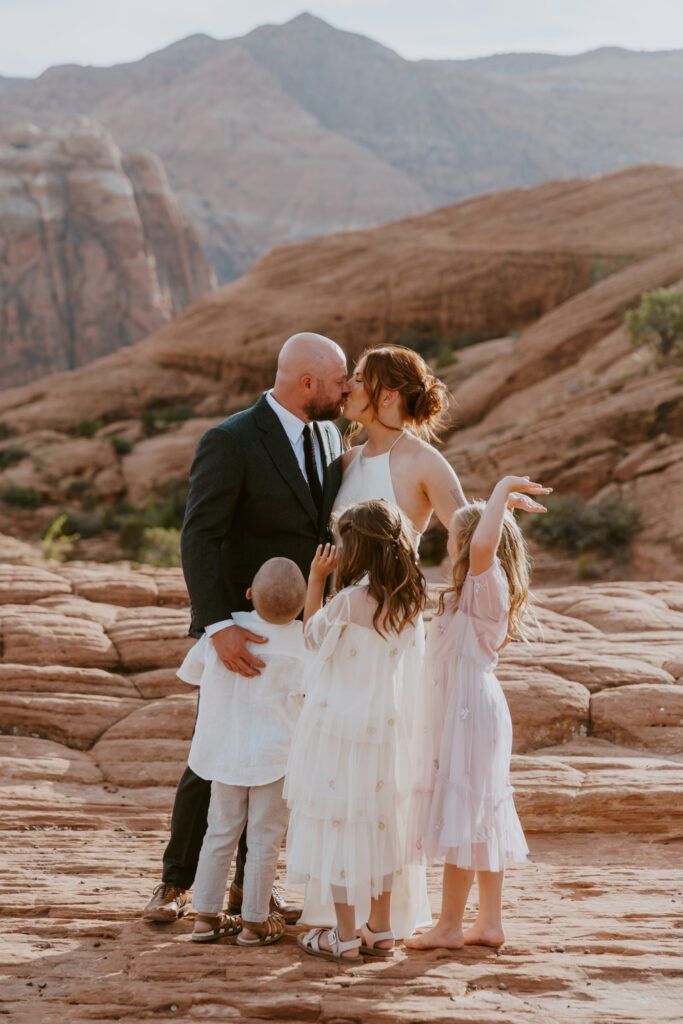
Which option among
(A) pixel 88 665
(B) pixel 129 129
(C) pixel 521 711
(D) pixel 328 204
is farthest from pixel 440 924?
(B) pixel 129 129

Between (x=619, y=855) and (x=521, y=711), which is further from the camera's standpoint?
(x=521, y=711)

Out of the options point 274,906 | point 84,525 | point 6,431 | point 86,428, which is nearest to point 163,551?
point 84,525

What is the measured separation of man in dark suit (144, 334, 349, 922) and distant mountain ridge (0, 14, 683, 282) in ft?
251

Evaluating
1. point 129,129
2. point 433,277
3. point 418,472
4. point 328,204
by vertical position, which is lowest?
point 418,472

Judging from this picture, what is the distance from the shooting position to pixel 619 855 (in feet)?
17.4

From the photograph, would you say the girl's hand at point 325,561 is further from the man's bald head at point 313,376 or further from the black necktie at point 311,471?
the man's bald head at point 313,376

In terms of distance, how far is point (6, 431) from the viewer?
29859mm

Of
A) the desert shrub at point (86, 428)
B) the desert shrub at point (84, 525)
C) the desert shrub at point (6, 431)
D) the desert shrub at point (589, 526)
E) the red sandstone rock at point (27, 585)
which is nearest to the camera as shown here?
the red sandstone rock at point (27, 585)

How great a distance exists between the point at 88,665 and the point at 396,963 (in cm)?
465

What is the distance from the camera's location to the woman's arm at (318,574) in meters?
3.55

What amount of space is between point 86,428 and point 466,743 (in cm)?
2787

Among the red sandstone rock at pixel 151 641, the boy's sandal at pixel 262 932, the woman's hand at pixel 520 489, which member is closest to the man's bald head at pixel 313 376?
the woman's hand at pixel 520 489

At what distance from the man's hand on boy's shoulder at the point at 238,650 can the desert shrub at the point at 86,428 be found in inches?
1066

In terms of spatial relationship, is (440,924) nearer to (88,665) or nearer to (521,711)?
(521,711)
